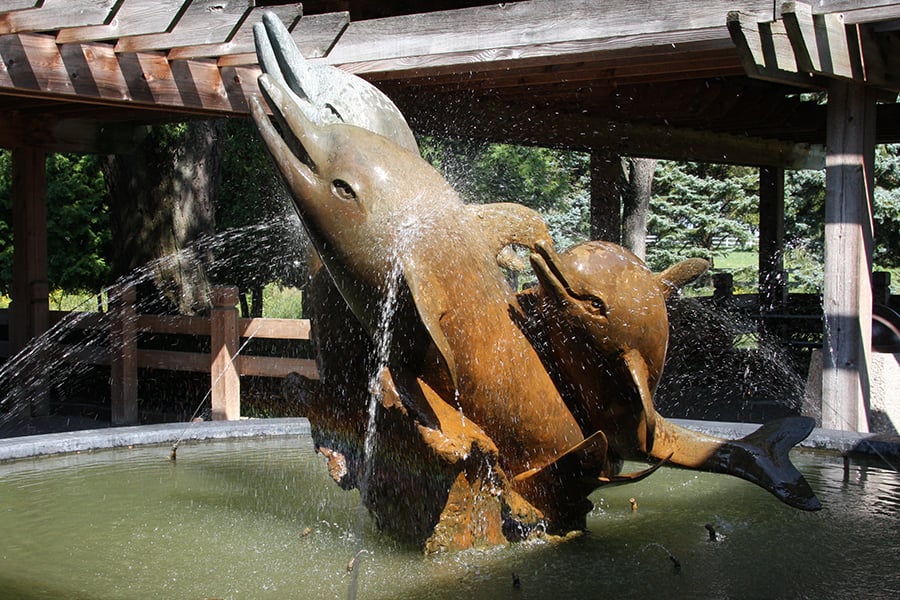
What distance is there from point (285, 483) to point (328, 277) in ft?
7.01

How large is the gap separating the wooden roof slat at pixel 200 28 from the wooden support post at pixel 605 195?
24.9 ft

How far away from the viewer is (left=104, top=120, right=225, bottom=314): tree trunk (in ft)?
39.7

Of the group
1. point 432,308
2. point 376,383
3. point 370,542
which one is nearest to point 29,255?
point 370,542

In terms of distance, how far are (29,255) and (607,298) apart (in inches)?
325

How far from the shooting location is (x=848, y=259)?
725 centimetres

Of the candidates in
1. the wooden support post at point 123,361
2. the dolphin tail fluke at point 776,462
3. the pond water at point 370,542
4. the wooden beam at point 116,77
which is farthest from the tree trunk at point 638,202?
the dolphin tail fluke at point 776,462

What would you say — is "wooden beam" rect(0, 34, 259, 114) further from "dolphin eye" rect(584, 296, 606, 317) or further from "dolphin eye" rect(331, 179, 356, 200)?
"dolphin eye" rect(584, 296, 606, 317)

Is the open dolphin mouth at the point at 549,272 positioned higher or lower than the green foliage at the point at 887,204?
lower

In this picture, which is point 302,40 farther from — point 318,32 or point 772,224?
point 772,224

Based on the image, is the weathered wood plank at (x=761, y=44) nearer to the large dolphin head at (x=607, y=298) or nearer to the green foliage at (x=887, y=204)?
the large dolphin head at (x=607, y=298)

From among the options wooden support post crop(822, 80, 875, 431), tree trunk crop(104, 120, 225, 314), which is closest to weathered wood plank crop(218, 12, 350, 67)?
wooden support post crop(822, 80, 875, 431)

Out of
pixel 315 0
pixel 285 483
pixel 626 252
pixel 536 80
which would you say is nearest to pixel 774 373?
pixel 536 80

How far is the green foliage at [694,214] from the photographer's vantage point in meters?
23.8

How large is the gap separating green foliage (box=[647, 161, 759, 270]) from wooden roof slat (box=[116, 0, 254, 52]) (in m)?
17.4
